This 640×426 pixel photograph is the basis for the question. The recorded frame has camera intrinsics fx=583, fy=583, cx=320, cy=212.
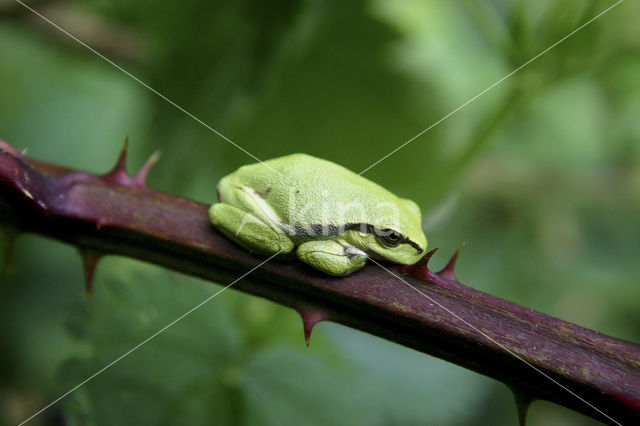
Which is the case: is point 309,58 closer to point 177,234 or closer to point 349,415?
point 177,234

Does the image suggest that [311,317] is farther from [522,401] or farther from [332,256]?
[522,401]

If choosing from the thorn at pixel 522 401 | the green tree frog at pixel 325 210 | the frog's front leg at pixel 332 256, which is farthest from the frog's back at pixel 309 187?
the thorn at pixel 522 401

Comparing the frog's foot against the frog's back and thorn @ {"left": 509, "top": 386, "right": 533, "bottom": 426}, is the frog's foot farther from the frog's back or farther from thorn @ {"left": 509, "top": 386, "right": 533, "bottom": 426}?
thorn @ {"left": 509, "top": 386, "right": 533, "bottom": 426}

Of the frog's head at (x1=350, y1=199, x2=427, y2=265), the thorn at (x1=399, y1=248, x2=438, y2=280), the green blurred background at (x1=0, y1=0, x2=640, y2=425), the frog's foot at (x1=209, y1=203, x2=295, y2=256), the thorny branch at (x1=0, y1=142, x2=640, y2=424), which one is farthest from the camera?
the green blurred background at (x1=0, y1=0, x2=640, y2=425)

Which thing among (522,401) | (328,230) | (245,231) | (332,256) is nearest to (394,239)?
(328,230)

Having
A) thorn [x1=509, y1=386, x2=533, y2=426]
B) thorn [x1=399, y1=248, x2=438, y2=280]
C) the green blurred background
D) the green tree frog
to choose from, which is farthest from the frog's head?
the green blurred background

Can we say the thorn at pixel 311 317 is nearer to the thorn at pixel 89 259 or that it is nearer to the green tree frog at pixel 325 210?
→ the green tree frog at pixel 325 210

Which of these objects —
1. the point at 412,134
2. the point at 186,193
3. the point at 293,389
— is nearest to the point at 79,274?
the point at 186,193
